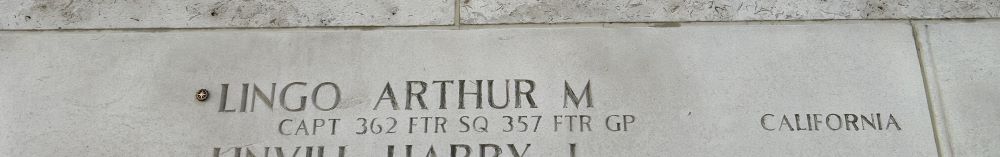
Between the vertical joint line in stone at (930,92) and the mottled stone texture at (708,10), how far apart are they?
12 cm

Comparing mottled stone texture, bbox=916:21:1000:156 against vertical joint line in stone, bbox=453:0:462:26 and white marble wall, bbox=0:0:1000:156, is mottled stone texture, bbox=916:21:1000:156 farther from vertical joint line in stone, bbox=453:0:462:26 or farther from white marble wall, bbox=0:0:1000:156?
vertical joint line in stone, bbox=453:0:462:26

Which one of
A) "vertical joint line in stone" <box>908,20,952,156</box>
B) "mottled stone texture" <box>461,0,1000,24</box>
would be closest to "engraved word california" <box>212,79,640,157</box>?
"mottled stone texture" <box>461,0,1000,24</box>

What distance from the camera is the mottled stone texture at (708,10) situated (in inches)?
139

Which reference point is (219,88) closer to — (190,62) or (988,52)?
(190,62)

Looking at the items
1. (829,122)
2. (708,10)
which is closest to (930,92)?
(829,122)

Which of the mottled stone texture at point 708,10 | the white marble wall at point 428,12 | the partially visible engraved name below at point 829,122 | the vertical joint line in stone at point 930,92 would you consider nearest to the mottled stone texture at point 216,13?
the white marble wall at point 428,12

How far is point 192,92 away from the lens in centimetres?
330

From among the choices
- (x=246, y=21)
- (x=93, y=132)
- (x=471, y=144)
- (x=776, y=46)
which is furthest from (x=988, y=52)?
(x=93, y=132)

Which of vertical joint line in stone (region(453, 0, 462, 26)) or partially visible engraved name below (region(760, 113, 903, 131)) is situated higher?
vertical joint line in stone (region(453, 0, 462, 26))

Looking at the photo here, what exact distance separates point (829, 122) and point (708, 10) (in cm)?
66

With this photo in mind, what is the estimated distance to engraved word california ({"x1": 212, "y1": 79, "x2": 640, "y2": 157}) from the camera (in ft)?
Result: 10.4

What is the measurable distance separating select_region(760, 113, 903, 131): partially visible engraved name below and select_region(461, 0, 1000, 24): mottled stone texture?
48 cm

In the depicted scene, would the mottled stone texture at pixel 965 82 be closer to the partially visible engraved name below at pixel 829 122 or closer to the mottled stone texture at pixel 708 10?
the mottled stone texture at pixel 708 10

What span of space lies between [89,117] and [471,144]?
1.43 meters
